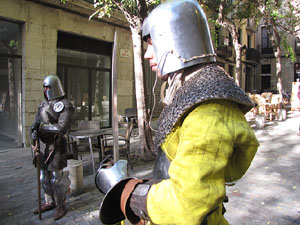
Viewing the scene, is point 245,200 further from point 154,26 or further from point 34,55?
point 34,55

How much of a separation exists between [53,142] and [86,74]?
21.8 feet

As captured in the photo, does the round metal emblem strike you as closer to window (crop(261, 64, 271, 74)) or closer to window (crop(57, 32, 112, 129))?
window (crop(57, 32, 112, 129))

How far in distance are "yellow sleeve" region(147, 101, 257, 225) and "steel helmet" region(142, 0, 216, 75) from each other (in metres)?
0.38

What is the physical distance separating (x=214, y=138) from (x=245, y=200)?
10.9 ft

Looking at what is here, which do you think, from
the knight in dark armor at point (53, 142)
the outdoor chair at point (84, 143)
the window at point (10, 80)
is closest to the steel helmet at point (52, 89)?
the knight in dark armor at point (53, 142)

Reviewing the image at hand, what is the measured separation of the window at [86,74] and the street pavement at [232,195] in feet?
11.0

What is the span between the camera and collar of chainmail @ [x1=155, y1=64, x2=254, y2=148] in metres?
1.00

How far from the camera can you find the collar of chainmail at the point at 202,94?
39.3 inches

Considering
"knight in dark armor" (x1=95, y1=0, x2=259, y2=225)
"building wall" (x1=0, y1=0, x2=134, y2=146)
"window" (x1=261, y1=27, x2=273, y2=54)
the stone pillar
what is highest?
"window" (x1=261, y1=27, x2=273, y2=54)

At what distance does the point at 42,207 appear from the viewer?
3445 millimetres

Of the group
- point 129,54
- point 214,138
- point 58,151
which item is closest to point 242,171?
point 214,138

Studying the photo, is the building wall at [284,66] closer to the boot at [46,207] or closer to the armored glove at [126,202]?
the boot at [46,207]

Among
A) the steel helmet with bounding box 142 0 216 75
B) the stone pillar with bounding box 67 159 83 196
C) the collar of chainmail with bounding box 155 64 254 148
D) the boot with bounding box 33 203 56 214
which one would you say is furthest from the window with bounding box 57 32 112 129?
the collar of chainmail with bounding box 155 64 254 148

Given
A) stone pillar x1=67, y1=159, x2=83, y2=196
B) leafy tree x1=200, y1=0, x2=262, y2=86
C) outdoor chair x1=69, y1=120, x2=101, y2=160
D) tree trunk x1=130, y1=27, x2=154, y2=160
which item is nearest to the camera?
stone pillar x1=67, y1=159, x2=83, y2=196
